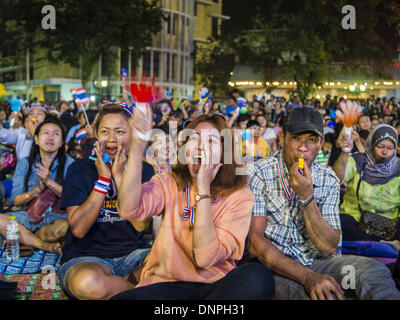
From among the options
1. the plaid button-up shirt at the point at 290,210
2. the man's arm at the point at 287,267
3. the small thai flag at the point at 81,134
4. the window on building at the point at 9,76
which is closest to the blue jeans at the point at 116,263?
the man's arm at the point at 287,267

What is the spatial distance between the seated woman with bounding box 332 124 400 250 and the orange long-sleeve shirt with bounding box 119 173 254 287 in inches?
104

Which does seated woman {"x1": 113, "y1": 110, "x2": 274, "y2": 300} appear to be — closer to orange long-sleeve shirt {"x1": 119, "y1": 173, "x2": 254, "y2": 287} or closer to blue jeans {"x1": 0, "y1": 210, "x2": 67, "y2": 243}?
orange long-sleeve shirt {"x1": 119, "y1": 173, "x2": 254, "y2": 287}

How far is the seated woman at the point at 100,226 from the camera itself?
3201mm

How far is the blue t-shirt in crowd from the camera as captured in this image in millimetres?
3568

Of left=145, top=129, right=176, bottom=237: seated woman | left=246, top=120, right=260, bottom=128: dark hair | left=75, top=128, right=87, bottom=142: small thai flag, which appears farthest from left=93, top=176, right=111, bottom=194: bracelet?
left=246, top=120, right=260, bottom=128: dark hair

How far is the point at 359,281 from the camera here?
329 cm

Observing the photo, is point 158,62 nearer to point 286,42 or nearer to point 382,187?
point 286,42

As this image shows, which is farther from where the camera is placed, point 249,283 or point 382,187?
point 382,187

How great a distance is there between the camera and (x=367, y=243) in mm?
4742

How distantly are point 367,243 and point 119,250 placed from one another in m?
2.51

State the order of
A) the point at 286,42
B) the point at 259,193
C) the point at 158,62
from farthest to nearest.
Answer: the point at 158,62 → the point at 286,42 → the point at 259,193

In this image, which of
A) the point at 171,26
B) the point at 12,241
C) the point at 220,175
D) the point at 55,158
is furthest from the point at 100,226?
the point at 171,26

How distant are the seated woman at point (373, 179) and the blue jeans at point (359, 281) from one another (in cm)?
186
